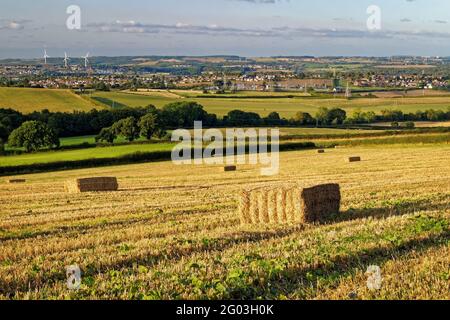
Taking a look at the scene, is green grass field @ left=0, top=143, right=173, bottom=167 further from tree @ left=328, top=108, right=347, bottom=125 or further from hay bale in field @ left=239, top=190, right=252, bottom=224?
hay bale in field @ left=239, top=190, right=252, bottom=224

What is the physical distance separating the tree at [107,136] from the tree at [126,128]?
0.38 m

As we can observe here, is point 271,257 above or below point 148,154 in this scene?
above

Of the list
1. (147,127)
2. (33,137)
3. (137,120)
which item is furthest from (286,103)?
(33,137)

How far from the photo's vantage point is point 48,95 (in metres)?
103

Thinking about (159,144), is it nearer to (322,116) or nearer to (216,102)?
(322,116)

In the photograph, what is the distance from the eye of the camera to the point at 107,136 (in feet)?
227

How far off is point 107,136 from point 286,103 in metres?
43.7

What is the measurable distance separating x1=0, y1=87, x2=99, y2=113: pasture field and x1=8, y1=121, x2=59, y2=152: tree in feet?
67.3

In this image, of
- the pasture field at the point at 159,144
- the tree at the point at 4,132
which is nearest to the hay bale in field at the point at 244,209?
the pasture field at the point at 159,144

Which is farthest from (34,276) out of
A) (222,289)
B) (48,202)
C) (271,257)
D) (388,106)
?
(388,106)

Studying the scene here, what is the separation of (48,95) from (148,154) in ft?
171

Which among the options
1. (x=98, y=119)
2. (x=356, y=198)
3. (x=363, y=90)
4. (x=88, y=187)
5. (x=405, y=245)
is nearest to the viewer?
(x=405, y=245)

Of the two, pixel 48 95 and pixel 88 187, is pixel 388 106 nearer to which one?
pixel 48 95

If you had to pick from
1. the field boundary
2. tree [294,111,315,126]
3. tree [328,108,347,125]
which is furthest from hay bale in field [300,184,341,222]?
tree [328,108,347,125]
